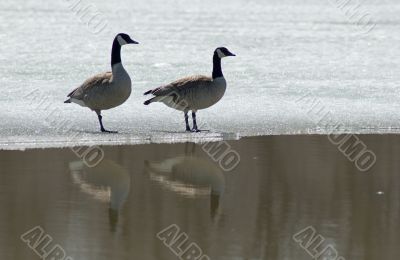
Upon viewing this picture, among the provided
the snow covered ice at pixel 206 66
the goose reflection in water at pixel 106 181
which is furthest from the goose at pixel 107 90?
the goose reflection in water at pixel 106 181

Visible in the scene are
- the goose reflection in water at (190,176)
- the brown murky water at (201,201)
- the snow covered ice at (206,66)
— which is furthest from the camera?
the snow covered ice at (206,66)

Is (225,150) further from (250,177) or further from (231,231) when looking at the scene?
(231,231)

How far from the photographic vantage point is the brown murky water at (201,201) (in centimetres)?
524

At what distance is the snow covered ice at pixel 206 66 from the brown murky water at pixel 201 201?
100cm

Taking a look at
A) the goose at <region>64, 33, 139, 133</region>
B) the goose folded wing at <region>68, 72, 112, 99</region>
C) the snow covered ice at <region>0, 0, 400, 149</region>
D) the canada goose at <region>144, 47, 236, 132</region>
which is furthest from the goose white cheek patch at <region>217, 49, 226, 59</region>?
the goose folded wing at <region>68, 72, 112, 99</region>

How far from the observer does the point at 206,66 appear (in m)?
13.6

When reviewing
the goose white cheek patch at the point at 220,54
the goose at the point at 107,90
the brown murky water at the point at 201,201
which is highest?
the goose white cheek patch at the point at 220,54

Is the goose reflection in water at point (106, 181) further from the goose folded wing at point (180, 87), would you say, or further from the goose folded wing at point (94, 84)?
the goose folded wing at point (180, 87)

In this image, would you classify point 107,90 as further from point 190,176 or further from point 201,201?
point 201,201

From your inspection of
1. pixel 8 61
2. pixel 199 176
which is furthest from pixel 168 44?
pixel 199 176

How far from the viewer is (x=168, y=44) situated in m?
15.9

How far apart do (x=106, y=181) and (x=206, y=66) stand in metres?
6.75

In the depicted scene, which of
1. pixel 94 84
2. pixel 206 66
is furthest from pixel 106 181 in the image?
pixel 206 66

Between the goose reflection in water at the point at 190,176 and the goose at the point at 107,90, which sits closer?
the goose reflection in water at the point at 190,176
